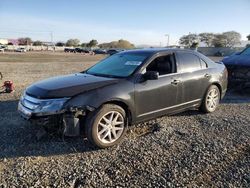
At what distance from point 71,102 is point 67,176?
3.75ft

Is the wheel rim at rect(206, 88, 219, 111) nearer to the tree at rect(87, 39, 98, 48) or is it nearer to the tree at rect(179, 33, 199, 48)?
the tree at rect(179, 33, 199, 48)

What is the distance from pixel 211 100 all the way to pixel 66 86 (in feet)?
11.9

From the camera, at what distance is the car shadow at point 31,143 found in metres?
4.40

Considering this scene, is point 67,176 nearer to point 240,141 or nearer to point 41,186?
point 41,186

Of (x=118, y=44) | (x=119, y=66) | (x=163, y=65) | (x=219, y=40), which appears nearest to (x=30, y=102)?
(x=119, y=66)

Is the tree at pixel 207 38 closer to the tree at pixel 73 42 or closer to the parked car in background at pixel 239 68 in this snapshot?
the tree at pixel 73 42

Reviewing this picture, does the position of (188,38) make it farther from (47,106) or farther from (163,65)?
(47,106)

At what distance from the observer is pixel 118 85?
4820 millimetres

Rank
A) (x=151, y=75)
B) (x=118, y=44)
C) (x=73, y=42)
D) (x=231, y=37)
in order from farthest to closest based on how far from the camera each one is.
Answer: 1. (x=73, y=42)
2. (x=118, y=44)
3. (x=231, y=37)
4. (x=151, y=75)

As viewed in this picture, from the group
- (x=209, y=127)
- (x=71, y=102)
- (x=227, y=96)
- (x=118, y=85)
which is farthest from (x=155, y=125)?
(x=227, y=96)

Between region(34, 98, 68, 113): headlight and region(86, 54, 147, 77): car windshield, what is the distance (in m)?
1.26

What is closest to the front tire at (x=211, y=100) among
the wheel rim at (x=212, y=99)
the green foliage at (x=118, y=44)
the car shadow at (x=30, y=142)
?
the wheel rim at (x=212, y=99)

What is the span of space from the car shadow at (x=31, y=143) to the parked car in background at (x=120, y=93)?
31 cm

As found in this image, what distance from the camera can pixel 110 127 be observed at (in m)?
4.71
